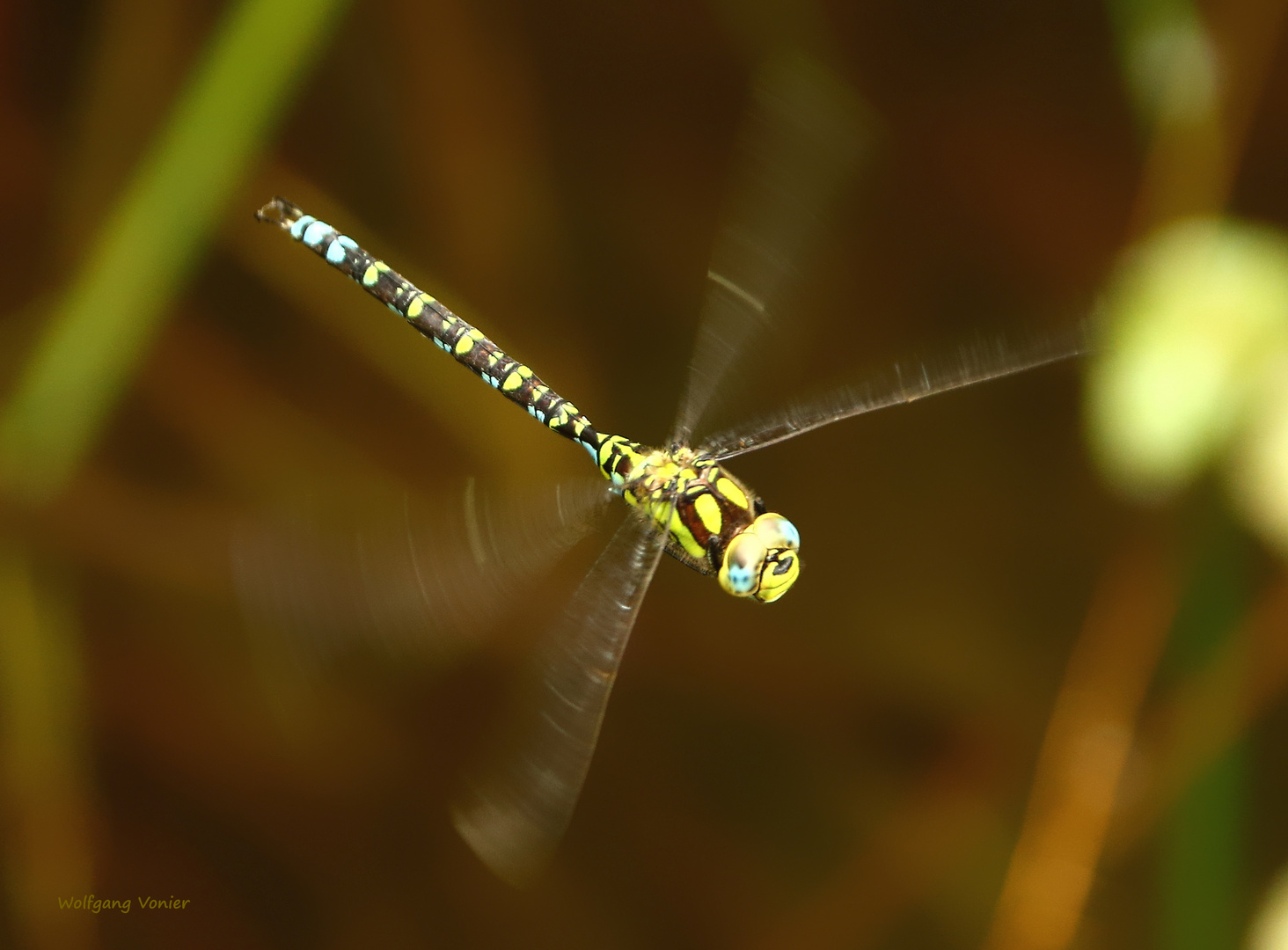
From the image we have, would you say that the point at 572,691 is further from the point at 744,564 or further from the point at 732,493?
the point at 732,493

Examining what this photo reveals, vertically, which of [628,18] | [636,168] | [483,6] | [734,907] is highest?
[628,18]

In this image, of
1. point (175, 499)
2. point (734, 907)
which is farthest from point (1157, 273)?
point (175, 499)

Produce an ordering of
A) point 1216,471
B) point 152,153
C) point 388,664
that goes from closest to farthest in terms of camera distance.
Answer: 1. point 152,153
2. point 1216,471
3. point 388,664

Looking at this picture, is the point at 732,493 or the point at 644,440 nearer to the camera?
the point at 732,493

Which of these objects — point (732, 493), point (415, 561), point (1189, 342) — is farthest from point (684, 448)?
point (1189, 342)

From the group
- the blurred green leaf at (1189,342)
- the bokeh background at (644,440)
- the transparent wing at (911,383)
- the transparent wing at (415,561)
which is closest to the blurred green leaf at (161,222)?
the bokeh background at (644,440)

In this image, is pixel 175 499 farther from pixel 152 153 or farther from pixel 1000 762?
pixel 1000 762

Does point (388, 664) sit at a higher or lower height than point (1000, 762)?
lower

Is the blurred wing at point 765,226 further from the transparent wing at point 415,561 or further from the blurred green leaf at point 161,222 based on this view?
the blurred green leaf at point 161,222
